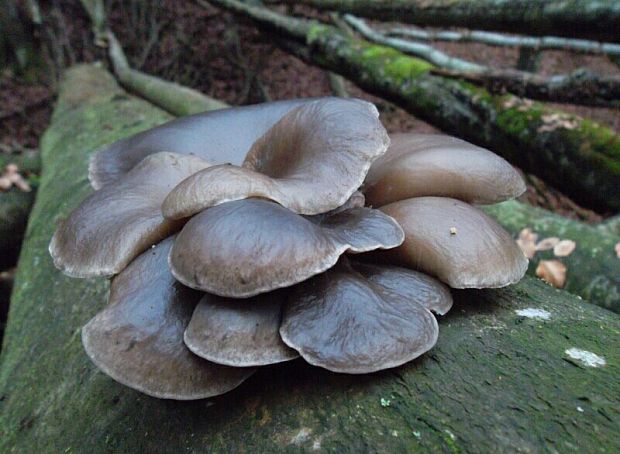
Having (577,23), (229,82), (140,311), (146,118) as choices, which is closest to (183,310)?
(140,311)

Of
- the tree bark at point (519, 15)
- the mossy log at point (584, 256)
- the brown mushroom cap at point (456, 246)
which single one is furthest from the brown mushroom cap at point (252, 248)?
the tree bark at point (519, 15)

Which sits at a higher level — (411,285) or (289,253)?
(289,253)

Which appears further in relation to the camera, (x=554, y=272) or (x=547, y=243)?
(x=547, y=243)

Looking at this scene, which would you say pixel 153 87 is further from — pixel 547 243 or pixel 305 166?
pixel 305 166

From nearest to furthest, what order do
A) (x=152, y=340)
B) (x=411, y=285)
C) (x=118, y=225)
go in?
1. (x=152, y=340)
2. (x=411, y=285)
3. (x=118, y=225)

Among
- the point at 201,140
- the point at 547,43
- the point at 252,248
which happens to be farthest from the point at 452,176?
the point at 547,43
